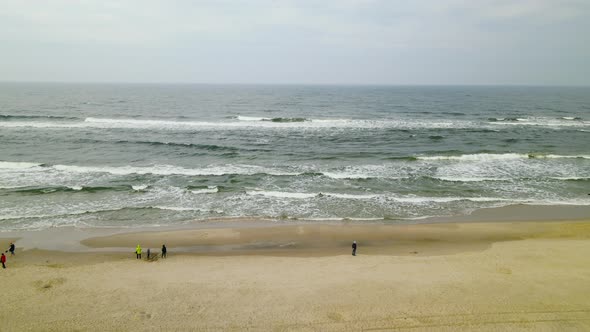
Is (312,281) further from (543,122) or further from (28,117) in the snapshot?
(28,117)

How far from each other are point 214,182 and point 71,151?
19.7 meters

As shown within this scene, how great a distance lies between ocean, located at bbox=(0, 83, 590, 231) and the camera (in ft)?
73.9

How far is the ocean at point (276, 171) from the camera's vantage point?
2253 cm

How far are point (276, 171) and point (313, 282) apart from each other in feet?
56.5

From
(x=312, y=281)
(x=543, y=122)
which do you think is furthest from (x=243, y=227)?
(x=543, y=122)

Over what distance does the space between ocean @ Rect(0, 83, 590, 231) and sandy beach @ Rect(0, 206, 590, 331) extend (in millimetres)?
2967

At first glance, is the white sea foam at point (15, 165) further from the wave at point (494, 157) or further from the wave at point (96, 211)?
the wave at point (494, 157)

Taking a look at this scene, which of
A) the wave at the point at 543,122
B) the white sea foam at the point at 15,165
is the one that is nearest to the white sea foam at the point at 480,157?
the wave at the point at 543,122

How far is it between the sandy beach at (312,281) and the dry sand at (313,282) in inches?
Answer: 2.0

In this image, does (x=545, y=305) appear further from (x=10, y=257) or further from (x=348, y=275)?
(x=10, y=257)

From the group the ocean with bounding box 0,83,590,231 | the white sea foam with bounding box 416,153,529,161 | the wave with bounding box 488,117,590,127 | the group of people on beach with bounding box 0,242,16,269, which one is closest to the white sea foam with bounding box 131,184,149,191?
the ocean with bounding box 0,83,590,231

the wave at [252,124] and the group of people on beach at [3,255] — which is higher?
the wave at [252,124]

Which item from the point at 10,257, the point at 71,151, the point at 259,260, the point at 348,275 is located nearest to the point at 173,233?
the point at 259,260

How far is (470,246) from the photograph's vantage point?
706 inches
